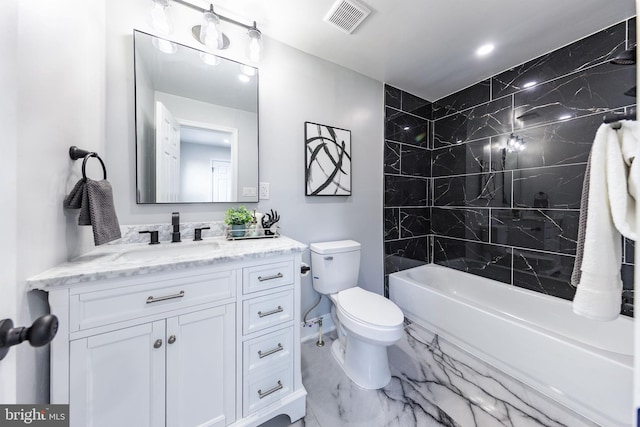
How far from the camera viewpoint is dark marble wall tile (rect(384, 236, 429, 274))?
2295 millimetres

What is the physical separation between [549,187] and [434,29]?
154 centimetres

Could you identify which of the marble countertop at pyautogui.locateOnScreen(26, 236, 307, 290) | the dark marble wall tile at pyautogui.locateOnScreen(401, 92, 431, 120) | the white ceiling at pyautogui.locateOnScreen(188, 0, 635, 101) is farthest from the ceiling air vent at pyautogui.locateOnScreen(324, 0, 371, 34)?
the marble countertop at pyautogui.locateOnScreen(26, 236, 307, 290)

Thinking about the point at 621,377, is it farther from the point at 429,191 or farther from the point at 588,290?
the point at 429,191

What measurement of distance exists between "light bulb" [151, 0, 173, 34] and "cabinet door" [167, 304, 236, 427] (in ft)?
5.09

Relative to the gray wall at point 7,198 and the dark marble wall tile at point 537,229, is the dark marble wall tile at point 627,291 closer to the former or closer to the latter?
the dark marble wall tile at point 537,229

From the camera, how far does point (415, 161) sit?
8.18 feet

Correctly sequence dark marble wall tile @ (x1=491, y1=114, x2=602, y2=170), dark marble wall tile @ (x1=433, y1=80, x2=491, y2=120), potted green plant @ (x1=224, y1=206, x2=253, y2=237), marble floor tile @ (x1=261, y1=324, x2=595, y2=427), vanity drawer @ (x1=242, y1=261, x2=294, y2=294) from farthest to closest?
dark marble wall tile @ (x1=433, y1=80, x2=491, y2=120), dark marble wall tile @ (x1=491, y1=114, x2=602, y2=170), potted green plant @ (x1=224, y1=206, x2=253, y2=237), marble floor tile @ (x1=261, y1=324, x2=595, y2=427), vanity drawer @ (x1=242, y1=261, x2=294, y2=294)

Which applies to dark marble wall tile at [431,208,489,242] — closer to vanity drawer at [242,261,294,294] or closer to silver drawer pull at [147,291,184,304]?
vanity drawer at [242,261,294,294]

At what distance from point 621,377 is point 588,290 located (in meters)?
0.88

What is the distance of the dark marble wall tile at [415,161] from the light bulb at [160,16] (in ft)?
6.96

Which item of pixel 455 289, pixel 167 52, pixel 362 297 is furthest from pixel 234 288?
pixel 455 289

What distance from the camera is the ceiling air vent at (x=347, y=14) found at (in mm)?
1343

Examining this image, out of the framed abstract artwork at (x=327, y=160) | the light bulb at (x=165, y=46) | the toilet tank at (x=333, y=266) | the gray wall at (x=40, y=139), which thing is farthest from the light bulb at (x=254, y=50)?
the toilet tank at (x=333, y=266)

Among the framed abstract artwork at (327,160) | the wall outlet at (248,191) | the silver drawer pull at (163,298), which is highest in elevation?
the framed abstract artwork at (327,160)
